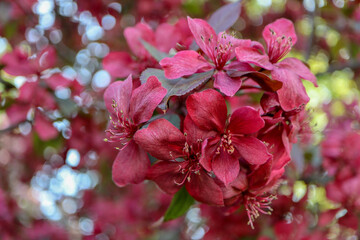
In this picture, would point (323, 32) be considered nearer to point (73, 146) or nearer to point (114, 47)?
point (114, 47)

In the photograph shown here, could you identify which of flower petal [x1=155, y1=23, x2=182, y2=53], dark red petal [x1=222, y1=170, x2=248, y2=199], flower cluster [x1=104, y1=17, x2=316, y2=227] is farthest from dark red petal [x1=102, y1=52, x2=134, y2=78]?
dark red petal [x1=222, y1=170, x2=248, y2=199]

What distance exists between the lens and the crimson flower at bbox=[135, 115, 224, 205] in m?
0.91

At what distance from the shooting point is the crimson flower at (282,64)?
0.94 metres

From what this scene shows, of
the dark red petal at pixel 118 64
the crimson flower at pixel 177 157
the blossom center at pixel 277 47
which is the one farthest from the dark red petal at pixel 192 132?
the dark red petal at pixel 118 64

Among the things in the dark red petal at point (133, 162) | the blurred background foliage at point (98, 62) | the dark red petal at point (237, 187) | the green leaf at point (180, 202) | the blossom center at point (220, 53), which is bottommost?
the blurred background foliage at point (98, 62)

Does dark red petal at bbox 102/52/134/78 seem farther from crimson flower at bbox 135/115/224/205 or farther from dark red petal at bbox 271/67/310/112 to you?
dark red petal at bbox 271/67/310/112

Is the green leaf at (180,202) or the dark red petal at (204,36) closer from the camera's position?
the dark red petal at (204,36)

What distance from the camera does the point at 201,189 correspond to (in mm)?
982

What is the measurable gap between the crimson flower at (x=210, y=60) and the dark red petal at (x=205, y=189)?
0.82 ft

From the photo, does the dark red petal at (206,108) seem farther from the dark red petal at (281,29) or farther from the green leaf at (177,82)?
the dark red petal at (281,29)

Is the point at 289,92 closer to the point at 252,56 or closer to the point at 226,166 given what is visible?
the point at 252,56

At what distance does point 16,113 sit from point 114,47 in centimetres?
171

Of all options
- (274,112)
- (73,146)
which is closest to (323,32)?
(73,146)

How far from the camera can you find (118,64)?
51.5 inches
